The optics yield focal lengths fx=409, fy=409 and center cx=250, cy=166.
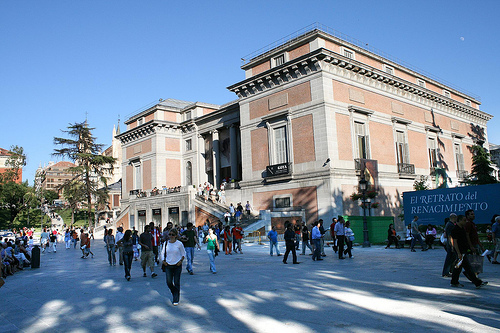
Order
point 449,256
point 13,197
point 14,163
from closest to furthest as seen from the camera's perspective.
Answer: point 449,256, point 13,197, point 14,163

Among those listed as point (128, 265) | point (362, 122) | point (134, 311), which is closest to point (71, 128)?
point (362, 122)

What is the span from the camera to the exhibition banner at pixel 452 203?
16.5 m

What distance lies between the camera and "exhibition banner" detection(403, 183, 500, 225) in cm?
1653

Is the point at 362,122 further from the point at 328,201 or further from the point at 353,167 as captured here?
the point at 328,201

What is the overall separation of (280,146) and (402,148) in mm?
10816

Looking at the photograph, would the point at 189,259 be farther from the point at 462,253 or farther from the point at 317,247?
the point at 462,253

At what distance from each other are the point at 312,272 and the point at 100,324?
7.20 m

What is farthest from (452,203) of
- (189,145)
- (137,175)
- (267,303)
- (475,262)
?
(137,175)

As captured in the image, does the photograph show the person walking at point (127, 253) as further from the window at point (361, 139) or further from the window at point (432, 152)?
the window at point (432, 152)

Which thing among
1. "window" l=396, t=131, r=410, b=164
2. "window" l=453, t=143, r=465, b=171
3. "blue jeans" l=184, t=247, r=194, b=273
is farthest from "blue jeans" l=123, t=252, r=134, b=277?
"window" l=453, t=143, r=465, b=171

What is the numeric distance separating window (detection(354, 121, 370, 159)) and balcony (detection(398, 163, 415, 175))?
4092mm

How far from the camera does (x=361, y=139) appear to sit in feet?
101

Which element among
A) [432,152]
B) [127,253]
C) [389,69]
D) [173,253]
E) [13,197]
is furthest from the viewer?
[13,197]

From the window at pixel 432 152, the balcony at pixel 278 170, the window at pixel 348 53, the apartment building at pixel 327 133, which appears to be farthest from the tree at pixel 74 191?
the window at pixel 432 152
